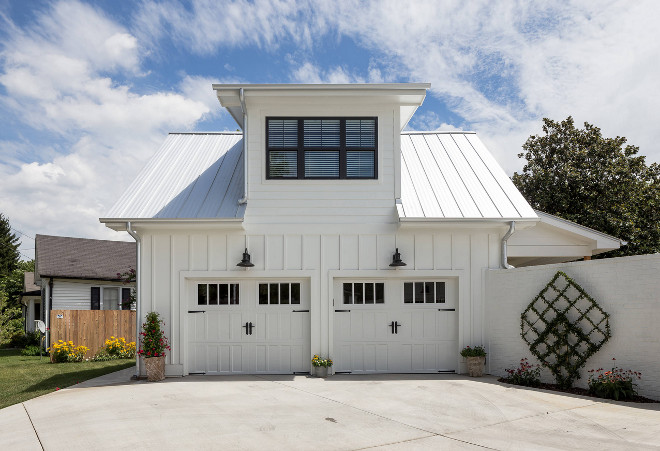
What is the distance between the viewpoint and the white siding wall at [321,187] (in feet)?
35.7

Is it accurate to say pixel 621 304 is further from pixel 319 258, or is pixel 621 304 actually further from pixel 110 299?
pixel 110 299

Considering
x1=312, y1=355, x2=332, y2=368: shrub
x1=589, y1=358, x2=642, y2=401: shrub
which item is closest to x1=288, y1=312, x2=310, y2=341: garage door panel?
x1=312, y1=355, x2=332, y2=368: shrub

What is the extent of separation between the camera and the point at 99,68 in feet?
43.5

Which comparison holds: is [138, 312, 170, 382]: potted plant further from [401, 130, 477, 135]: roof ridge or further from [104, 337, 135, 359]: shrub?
[401, 130, 477, 135]: roof ridge

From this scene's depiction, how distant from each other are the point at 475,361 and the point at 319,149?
17.2ft

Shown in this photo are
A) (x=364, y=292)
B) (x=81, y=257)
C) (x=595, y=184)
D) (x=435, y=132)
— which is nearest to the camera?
(x=364, y=292)

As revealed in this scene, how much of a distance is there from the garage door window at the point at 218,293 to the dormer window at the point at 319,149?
2.46m

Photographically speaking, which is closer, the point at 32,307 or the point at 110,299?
the point at 110,299

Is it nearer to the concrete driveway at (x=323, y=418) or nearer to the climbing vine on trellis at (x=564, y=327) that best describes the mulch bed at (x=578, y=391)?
the climbing vine on trellis at (x=564, y=327)

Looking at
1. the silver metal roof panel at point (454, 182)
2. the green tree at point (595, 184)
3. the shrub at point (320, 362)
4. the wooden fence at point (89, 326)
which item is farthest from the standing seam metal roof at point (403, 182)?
the green tree at point (595, 184)

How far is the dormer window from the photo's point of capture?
1105cm

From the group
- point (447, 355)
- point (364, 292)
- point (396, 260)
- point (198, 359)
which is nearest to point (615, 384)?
point (447, 355)

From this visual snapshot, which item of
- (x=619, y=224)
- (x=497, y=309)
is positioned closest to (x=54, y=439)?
(x=497, y=309)

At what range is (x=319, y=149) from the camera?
11070 mm
